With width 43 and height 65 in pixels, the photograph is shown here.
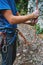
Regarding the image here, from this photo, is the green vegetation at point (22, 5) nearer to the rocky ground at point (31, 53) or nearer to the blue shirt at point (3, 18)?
the rocky ground at point (31, 53)

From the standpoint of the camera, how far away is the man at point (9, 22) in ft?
9.52

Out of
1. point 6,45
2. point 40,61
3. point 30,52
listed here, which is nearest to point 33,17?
point 6,45

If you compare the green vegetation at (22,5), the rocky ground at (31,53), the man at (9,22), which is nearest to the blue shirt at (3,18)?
the man at (9,22)

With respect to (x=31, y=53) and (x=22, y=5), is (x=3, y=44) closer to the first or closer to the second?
(x=31, y=53)

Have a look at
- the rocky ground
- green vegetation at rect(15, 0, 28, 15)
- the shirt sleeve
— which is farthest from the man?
green vegetation at rect(15, 0, 28, 15)

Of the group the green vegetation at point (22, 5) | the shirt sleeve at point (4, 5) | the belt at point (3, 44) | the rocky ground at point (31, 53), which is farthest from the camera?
the green vegetation at point (22, 5)

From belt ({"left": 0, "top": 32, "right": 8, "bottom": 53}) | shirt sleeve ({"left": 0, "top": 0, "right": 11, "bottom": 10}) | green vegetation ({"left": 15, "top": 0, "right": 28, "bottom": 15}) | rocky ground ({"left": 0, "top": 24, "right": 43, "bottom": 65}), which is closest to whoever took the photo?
shirt sleeve ({"left": 0, "top": 0, "right": 11, "bottom": 10})

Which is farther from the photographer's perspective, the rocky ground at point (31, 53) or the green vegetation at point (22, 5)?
the green vegetation at point (22, 5)

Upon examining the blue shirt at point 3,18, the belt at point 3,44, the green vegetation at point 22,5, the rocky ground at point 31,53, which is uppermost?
the blue shirt at point 3,18

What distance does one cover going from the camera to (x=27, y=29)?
6578 millimetres

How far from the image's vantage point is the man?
2.90 m

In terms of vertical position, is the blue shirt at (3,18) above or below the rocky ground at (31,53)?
above

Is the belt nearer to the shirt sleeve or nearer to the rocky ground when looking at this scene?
the shirt sleeve

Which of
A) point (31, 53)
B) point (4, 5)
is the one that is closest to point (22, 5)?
point (31, 53)
